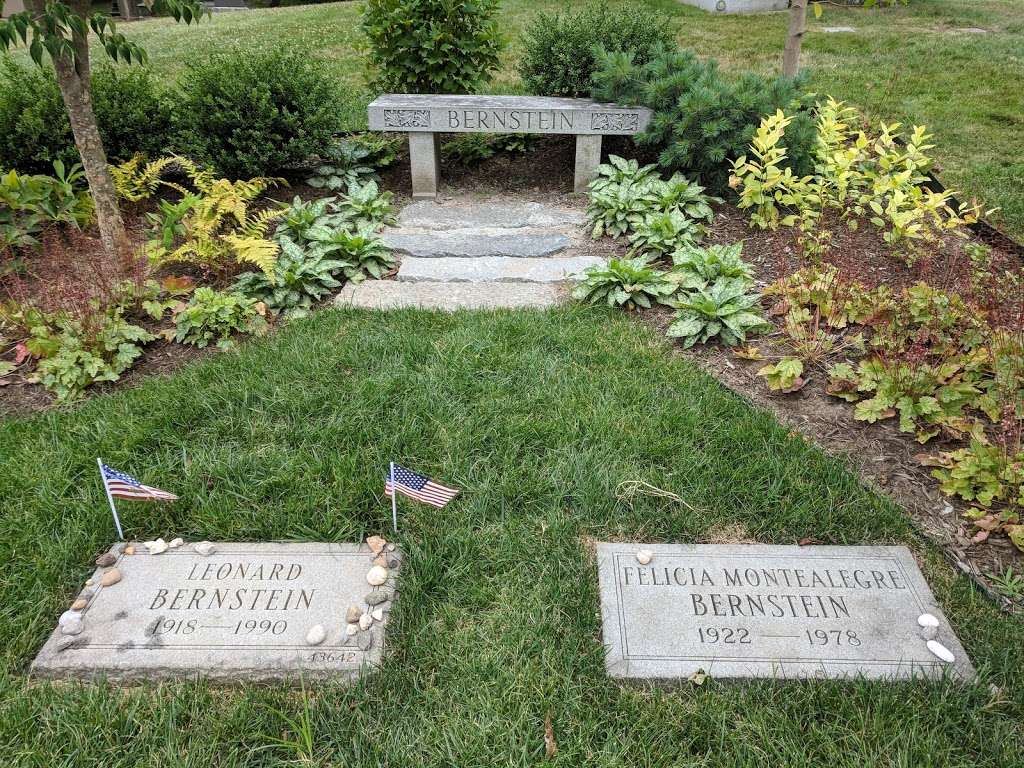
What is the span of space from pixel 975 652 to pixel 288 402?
291 centimetres

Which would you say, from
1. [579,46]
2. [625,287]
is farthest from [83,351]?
[579,46]

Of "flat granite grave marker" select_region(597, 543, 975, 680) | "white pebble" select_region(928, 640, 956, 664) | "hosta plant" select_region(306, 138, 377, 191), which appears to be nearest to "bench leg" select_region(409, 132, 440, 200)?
"hosta plant" select_region(306, 138, 377, 191)

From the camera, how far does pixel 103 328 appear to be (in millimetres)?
3824

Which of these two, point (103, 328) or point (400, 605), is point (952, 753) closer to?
point (400, 605)

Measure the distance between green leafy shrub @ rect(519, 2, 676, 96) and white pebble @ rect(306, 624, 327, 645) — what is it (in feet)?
18.4

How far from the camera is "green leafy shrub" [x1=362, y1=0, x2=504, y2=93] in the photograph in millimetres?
6371

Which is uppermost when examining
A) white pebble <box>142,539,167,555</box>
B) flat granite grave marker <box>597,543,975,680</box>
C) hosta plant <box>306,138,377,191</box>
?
hosta plant <box>306,138,377,191</box>

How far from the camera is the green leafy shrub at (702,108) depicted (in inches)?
213

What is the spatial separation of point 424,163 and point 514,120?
88 cm

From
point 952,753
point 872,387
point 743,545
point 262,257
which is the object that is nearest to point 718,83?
point 872,387

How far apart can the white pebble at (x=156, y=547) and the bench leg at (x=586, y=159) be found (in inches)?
185

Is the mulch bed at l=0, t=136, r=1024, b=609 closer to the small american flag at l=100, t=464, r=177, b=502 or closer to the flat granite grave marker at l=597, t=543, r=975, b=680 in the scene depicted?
the flat granite grave marker at l=597, t=543, r=975, b=680

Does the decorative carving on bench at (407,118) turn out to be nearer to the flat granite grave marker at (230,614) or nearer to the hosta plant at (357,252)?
the hosta plant at (357,252)

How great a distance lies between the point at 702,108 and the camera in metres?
5.42
